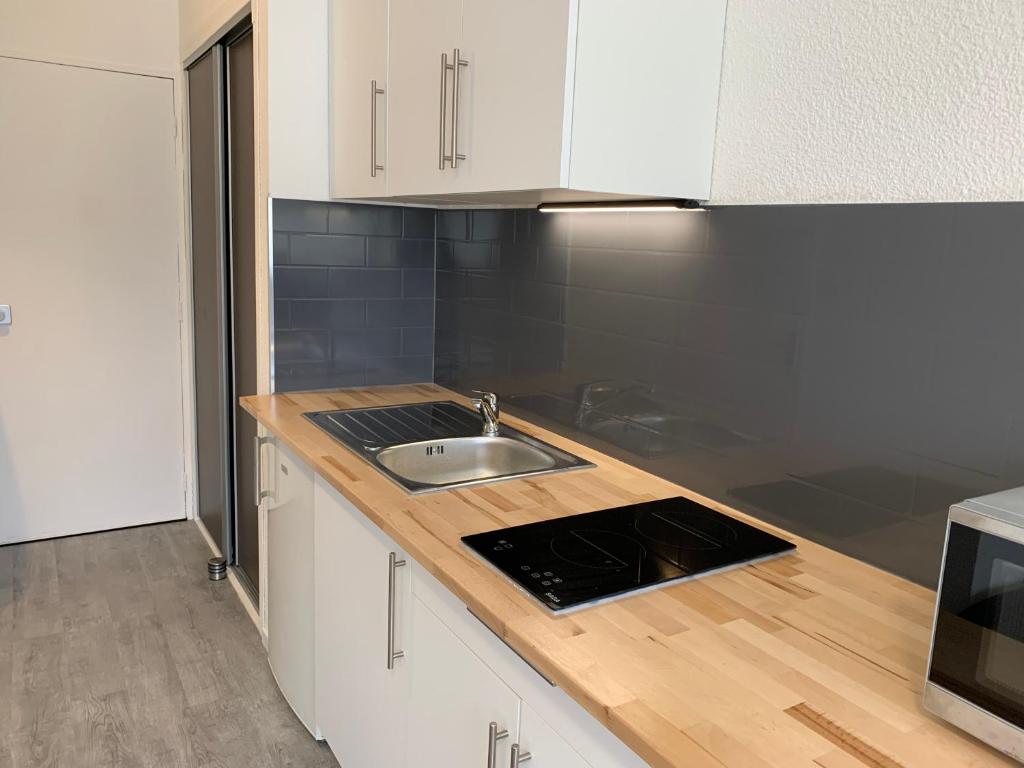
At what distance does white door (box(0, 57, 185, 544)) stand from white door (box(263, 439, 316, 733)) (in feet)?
5.11

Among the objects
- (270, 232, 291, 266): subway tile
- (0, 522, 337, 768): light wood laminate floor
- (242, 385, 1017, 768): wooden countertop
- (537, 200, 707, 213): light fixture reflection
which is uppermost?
(537, 200, 707, 213): light fixture reflection

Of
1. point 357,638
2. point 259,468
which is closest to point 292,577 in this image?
point 259,468

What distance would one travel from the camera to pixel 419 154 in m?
1.84

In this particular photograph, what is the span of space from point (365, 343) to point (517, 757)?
1692 mm

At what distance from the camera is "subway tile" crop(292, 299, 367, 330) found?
244 centimetres

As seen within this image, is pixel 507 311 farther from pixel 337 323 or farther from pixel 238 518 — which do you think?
pixel 238 518

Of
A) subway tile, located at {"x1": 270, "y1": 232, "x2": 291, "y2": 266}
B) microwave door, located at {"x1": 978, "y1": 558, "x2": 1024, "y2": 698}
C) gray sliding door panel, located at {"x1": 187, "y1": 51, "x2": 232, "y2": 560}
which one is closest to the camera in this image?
microwave door, located at {"x1": 978, "y1": 558, "x2": 1024, "y2": 698}

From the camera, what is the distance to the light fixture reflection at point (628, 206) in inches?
62.9

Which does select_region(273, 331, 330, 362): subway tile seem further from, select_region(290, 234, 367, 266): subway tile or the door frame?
select_region(290, 234, 367, 266): subway tile

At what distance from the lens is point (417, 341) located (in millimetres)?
2684

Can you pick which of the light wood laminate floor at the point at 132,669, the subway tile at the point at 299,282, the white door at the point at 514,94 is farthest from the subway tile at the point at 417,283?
the light wood laminate floor at the point at 132,669

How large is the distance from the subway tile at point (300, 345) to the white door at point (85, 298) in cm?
139

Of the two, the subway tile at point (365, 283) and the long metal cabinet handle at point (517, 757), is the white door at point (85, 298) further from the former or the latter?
the long metal cabinet handle at point (517, 757)

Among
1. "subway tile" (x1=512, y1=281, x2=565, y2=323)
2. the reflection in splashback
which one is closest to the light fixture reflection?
the reflection in splashback
